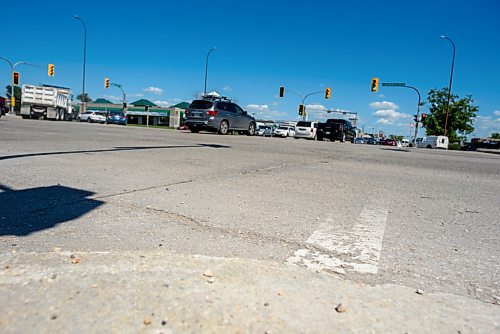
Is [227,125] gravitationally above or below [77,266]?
above

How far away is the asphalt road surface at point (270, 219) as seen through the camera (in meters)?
2.56

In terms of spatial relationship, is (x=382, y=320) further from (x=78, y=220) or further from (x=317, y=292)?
(x=78, y=220)

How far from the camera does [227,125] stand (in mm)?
21047

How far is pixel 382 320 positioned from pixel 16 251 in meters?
2.32

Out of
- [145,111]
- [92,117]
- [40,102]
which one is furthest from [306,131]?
[145,111]

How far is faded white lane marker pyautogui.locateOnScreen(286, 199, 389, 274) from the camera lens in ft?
8.18

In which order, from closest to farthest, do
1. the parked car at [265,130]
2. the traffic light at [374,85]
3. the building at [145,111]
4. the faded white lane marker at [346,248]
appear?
1. the faded white lane marker at [346,248]
2. the traffic light at [374,85]
3. the parked car at [265,130]
4. the building at [145,111]

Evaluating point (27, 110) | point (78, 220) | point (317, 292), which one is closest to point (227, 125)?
point (78, 220)

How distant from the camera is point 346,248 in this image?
112 inches

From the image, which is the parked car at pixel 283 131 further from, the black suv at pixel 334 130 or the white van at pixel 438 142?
the white van at pixel 438 142

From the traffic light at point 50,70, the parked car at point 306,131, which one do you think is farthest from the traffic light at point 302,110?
the traffic light at point 50,70

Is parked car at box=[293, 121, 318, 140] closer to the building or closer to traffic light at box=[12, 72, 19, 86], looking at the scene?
traffic light at box=[12, 72, 19, 86]

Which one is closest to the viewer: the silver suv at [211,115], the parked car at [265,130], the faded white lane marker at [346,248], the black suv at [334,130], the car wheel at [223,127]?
the faded white lane marker at [346,248]

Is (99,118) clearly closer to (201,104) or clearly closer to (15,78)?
(15,78)
